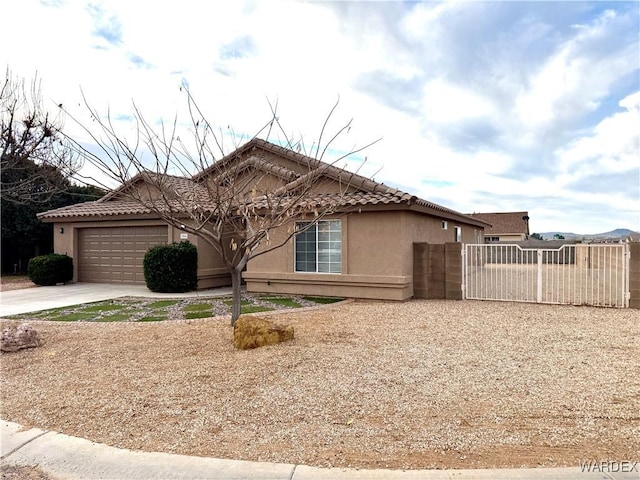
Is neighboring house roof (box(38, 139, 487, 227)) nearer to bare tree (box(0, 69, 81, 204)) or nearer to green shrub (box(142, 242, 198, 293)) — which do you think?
green shrub (box(142, 242, 198, 293))

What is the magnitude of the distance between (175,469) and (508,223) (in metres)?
51.8

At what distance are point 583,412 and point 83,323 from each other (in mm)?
9553

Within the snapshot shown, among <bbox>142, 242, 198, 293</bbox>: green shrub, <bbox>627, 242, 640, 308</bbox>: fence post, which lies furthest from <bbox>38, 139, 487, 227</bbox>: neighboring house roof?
<bbox>627, 242, 640, 308</bbox>: fence post

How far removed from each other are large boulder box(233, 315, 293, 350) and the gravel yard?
11.4 inches

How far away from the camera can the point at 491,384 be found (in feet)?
17.6

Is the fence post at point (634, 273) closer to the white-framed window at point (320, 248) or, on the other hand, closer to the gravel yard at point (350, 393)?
the gravel yard at point (350, 393)

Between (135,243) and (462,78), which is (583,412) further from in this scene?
(135,243)

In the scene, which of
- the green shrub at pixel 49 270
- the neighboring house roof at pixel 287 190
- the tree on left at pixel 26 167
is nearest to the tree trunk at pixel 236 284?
the neighboring house roof at pixel 287 190

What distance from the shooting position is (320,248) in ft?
44.5

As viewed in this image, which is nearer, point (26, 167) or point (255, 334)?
point (255, 334)

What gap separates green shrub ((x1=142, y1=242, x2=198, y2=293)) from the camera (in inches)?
566

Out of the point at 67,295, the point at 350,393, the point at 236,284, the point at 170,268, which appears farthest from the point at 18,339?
the point at 67,295

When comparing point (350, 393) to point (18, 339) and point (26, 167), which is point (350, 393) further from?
point (26, 167)

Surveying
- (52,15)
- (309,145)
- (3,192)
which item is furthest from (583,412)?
(3,192)
